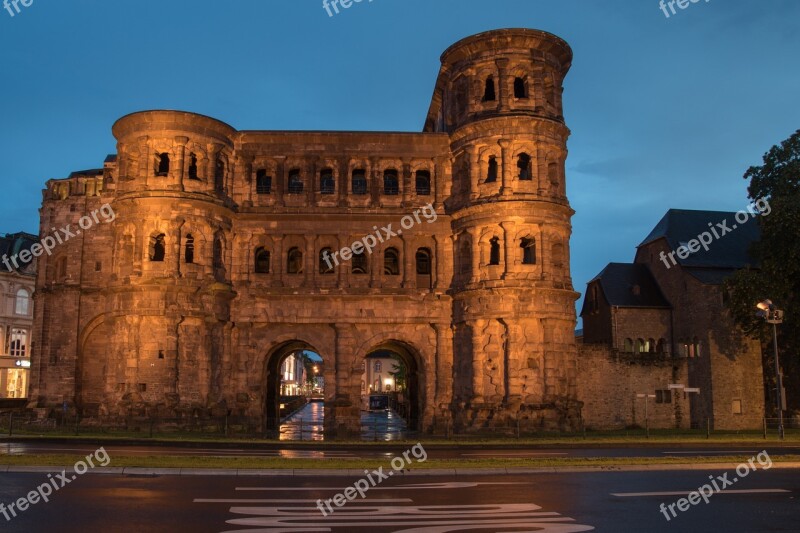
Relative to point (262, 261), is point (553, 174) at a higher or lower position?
higher

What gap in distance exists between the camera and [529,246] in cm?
4128

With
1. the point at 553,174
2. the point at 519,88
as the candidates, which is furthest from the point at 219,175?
the point at 553,174

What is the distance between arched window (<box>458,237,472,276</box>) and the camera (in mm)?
41656

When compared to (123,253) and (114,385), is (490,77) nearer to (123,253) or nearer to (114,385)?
(123,253)

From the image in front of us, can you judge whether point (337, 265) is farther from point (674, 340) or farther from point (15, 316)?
point (15, 316)

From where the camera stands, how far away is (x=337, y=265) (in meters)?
42.3

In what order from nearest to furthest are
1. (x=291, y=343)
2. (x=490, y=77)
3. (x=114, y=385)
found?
(x=114, y=385)
(x=490, y=77)
(x=291, y=343)

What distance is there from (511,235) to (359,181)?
10592mm

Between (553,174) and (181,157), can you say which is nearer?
(181,157)

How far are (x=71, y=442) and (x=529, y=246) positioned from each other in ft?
78.3

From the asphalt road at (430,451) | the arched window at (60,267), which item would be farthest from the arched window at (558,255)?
the arched window at (60,267)

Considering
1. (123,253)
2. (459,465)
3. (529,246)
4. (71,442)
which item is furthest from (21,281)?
(459,465)

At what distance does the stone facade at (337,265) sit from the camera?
39.3 m

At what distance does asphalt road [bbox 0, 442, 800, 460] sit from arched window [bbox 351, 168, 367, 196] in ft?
59.1
